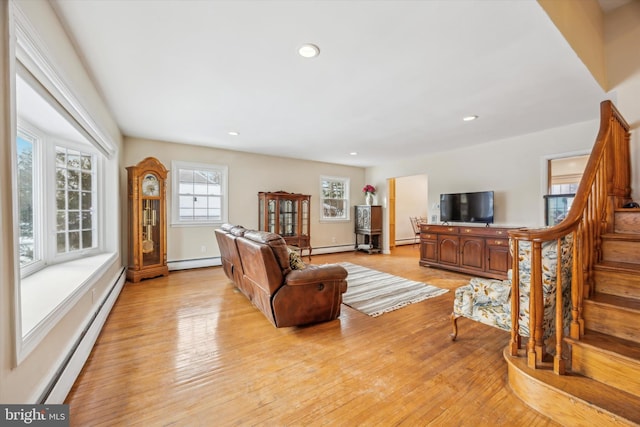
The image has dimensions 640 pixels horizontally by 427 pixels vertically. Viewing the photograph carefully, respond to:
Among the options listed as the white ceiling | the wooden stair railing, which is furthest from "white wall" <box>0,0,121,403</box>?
the wooden stair railing

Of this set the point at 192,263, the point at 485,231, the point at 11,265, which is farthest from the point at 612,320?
the point at 192,263

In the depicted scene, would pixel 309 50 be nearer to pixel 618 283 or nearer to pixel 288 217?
pixel 618 283

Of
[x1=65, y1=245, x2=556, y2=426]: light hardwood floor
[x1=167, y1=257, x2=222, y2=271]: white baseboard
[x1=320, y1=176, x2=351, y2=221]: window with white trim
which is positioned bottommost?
[x1=65, y1=245, x2=556, y2=426]: light hardwood floor

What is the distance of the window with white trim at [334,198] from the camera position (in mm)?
6910

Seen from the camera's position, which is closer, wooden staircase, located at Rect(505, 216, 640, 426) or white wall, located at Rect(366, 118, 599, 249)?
wooden staircase, located at Rect(505, 216, 640, 426)

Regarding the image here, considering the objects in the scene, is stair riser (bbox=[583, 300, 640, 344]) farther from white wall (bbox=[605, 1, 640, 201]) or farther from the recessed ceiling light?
the recessed ceiling light

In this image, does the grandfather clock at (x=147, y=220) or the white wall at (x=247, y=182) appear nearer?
the grandfather clock at (x=147, y=220)

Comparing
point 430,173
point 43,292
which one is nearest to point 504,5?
point 43,292

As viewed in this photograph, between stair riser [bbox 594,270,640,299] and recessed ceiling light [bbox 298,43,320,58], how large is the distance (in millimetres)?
2575

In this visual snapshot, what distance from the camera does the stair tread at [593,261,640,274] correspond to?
1676 millimetres

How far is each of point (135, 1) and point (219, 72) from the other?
845mm

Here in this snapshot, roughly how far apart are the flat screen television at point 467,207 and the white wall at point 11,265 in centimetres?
541

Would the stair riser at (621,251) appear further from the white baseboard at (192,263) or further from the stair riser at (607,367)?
the white baseboard at (192,263)

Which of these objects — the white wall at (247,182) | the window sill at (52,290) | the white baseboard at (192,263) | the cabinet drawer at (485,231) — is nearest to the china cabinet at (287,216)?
the white wall at (247,182)
